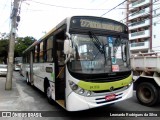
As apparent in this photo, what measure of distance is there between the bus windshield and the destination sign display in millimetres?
310

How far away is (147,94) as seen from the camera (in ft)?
24.5

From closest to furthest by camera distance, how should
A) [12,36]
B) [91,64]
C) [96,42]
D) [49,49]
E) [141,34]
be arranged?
[91,64], [96,42], [49,49], [12,36], [141,34]

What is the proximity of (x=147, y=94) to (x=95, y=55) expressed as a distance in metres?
3.25

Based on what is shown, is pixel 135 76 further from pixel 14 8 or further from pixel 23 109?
pixel 14 8

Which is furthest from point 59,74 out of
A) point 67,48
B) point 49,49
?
point 67,48

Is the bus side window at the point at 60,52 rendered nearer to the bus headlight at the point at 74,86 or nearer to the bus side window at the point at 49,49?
the bus side window at the point at 49,49

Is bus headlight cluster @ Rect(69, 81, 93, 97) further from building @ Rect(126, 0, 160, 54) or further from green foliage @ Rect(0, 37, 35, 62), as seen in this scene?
green foliage @ Rect(0, 37, 35, 62)

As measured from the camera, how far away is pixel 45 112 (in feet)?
22.0

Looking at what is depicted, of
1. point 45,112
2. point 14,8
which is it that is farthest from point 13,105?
point 14,8

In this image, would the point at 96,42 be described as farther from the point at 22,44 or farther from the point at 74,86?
the point at 22,44

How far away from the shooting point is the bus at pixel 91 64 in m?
5.20

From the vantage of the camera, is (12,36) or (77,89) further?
(12,36)

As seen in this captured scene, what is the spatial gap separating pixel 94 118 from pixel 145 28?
37.4 metres

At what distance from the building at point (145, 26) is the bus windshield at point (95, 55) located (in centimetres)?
3073
